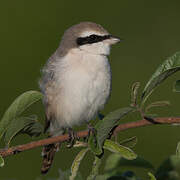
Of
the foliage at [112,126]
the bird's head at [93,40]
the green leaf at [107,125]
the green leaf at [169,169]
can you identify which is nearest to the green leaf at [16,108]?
the foliage at [112,126]

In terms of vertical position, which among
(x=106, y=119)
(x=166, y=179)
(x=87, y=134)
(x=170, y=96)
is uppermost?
(x=106, y=119)

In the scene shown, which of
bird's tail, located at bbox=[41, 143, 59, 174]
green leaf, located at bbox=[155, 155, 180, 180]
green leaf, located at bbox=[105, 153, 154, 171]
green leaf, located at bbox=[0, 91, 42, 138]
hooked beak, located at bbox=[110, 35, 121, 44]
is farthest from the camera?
bird's tail, located at bbox=[41, 143, 59, 174]

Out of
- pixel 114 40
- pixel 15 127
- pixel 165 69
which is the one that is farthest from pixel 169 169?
pixel 114 40

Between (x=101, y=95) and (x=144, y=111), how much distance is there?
1.32 meters

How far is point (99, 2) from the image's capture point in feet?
19.6

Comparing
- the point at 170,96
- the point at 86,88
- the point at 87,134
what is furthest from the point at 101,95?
the point at 170,96

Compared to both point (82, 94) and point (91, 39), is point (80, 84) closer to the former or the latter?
point (82, 94)

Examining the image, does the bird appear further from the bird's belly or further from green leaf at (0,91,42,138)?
green leaf at (0,91,42,138)

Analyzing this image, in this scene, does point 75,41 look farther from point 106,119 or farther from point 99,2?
point 99,2

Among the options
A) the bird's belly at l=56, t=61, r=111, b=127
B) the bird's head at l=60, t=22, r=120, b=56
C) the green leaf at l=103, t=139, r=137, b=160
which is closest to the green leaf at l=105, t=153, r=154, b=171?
the green leaf at l=103, t=139, r=137, b=160

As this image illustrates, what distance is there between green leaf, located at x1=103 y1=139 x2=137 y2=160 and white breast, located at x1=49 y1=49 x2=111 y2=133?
119 centimetres

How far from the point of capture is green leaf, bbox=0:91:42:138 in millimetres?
1975

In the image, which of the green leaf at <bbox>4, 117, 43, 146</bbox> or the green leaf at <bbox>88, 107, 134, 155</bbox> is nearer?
the green leaf at <bbox>88, 107, 134, 155</bbox>

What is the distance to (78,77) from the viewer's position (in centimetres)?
317
